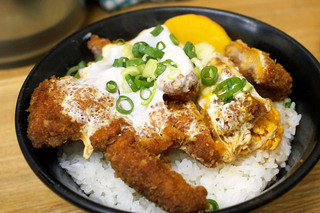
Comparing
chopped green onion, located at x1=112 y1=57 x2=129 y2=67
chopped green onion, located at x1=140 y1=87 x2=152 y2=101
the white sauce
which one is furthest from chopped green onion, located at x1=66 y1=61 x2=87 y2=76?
chopped green onion, located at x1=140 y1=87 x2=152 y2=101

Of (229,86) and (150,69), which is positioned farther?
(150,69)

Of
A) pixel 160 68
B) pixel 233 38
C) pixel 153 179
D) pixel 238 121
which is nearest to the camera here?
pixel 153 179

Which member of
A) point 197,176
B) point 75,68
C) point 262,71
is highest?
point 262,71

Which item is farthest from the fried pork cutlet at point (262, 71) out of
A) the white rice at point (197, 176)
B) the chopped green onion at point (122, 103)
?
the chopped green onion at point (122, 103)

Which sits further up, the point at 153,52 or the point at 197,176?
the point at 153,52

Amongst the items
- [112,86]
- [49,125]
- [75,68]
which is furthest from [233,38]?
[49,125]

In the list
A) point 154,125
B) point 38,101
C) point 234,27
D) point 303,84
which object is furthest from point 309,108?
point 38,101

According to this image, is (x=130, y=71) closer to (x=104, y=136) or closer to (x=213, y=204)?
(x=104, y=136)
